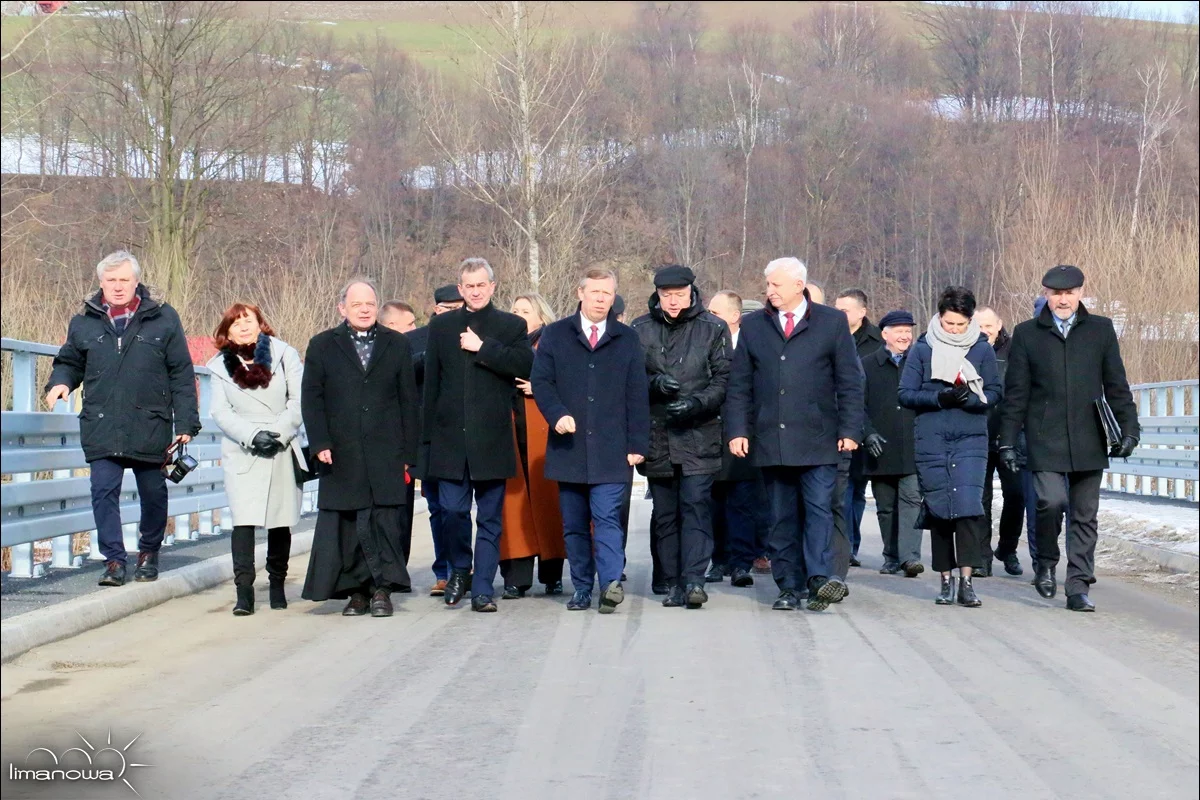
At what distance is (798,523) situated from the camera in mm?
9758

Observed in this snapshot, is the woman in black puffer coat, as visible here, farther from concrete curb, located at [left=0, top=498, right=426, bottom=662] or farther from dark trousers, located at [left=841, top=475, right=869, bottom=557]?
concrete curb, located at [left=0, top=498, right=426, bottom=662]

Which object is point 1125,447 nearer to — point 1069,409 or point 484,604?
point 1069,409

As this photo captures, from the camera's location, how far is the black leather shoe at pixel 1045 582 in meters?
10.3

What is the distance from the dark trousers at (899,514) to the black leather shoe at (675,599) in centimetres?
265

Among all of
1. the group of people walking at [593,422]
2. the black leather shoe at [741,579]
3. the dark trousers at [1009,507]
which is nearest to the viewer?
the group of people walking at [593,422]

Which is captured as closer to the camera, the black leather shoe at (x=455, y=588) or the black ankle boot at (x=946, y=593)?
the black ankle boot at (x=946, y=593)

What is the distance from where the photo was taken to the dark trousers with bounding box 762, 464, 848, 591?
955 centimetres

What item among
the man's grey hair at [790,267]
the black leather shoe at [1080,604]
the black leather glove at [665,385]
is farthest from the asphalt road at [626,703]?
the man's grey hair at [790,267]

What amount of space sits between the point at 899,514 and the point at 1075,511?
2333 millimetres

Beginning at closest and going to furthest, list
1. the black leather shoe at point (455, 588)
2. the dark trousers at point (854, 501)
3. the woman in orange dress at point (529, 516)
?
the black leather shoe at point (455, 588)
the woman in orange dress at point (529, 516)
the dark trousers at point (854, 501)

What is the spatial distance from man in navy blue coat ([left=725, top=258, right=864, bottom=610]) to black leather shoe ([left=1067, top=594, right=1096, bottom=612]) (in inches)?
56.2

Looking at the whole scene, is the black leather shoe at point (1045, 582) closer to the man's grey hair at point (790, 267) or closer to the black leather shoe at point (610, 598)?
the man's grey hair at point (790, 267)

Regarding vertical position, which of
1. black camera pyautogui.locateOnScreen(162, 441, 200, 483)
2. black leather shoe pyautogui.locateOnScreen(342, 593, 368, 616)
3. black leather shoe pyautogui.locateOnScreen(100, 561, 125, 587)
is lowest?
black leather shoe pyautogui.locateOnScreen(342, 593, 368, 616)

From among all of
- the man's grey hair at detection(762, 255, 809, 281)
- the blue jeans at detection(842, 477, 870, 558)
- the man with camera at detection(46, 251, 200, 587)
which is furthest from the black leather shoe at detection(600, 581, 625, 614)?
the blue jeans at detection(842, 477, 870, 558)
